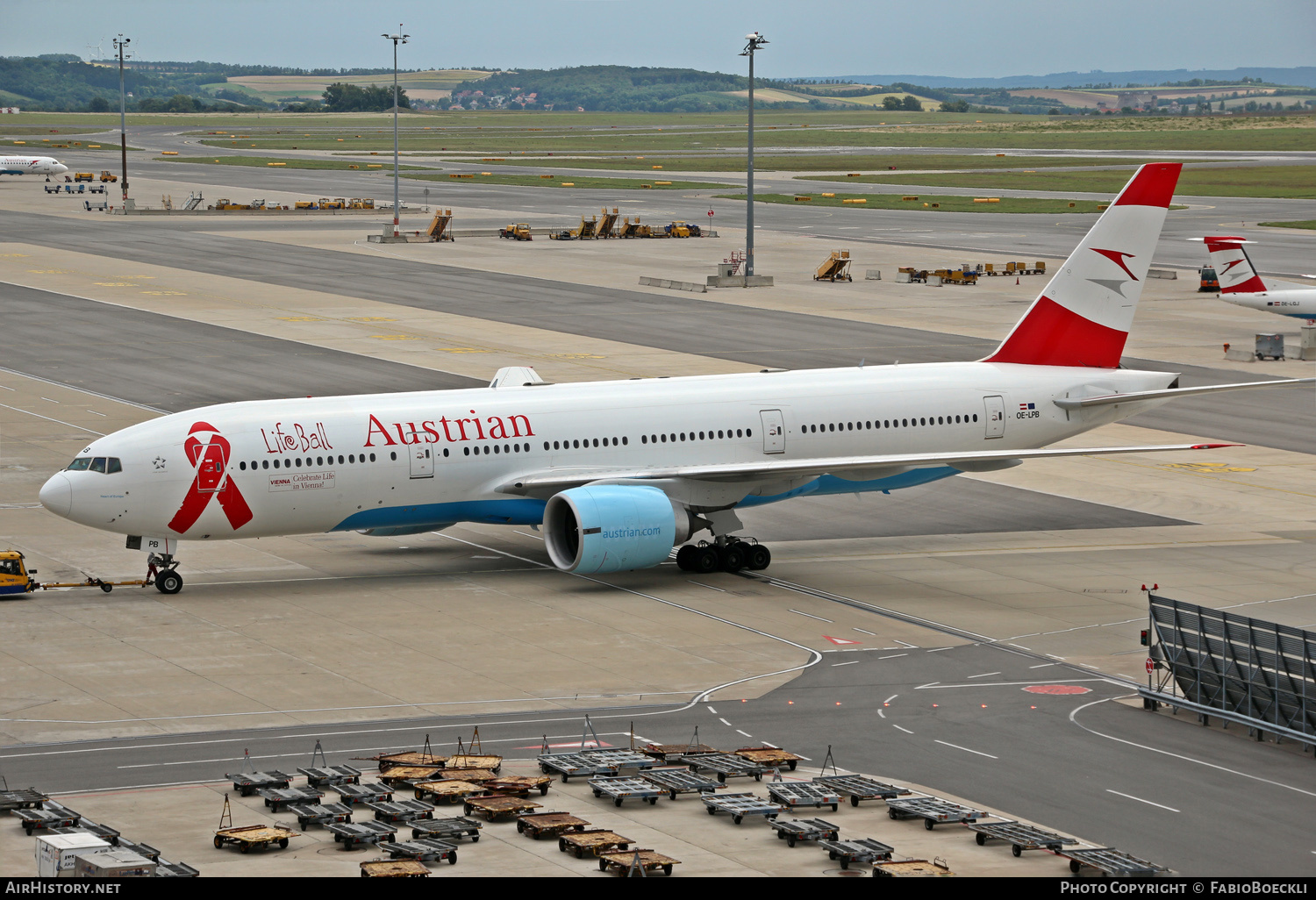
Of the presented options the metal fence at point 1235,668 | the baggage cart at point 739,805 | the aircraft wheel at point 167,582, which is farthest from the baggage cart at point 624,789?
the aircraft wheel at point 167,582

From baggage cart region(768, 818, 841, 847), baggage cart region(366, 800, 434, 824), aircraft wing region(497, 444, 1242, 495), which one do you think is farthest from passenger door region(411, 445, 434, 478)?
baggage cart region(768, 818, 841, 847)

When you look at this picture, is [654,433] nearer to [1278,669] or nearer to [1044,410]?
[1044,410]

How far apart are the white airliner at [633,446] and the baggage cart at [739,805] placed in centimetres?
1473

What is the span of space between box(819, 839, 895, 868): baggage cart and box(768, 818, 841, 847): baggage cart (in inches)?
11.8

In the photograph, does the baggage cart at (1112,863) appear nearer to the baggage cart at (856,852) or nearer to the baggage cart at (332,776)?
the baggage cart at (856,852)

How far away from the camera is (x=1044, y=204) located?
160 metres

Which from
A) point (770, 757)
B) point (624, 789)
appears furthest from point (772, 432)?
point (624, 789)

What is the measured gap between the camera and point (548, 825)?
81.1 ft

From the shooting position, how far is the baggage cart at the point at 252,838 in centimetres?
2388

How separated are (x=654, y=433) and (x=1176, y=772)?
59.6 ft

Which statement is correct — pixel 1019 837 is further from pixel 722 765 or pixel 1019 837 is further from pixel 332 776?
pixel 332 776

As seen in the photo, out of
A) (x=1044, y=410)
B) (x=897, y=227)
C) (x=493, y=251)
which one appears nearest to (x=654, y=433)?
(x=1044, y=410)

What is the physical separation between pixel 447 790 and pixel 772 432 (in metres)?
20.0

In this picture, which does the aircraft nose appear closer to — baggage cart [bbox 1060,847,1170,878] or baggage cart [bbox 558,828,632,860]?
baggage cart [bbox 558,828,632,860]
